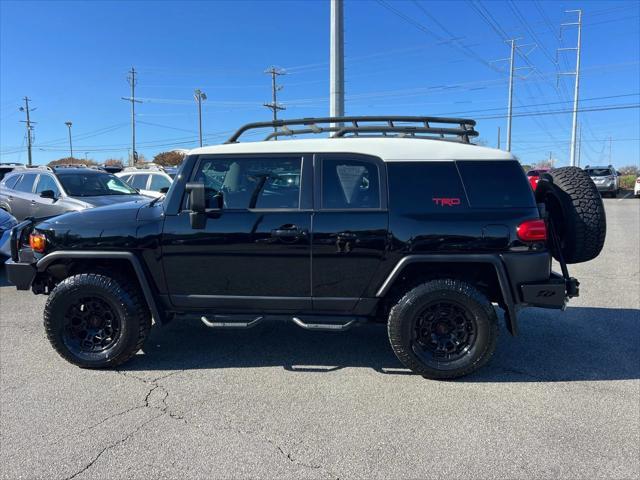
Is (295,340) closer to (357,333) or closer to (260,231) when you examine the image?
(357,333)

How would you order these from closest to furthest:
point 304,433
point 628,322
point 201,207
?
point 304,433, point 201,207, point 628,322

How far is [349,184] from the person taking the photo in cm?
384

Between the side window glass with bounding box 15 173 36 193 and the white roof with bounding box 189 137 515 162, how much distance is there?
7.93 metres

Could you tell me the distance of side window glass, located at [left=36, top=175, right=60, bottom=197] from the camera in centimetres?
955

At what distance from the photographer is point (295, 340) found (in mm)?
4684

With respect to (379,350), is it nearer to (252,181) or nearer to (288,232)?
(288,232)

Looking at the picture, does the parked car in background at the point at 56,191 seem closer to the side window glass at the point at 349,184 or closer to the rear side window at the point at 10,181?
the rear side window at the point at 10,181

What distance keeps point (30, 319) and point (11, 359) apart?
125 cm

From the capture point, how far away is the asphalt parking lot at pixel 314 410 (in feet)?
9.01

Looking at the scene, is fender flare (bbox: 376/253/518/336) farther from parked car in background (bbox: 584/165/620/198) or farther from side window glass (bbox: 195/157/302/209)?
parked car in background (bbox: 584/165/620/198)

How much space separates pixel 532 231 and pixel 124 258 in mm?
3268

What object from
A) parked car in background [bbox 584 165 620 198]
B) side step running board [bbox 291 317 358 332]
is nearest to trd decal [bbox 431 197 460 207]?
side step running board [bbox 291 317 358 332]

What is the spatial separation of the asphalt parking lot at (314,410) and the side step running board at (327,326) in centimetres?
42

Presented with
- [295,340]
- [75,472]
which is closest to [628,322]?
[295,340]
